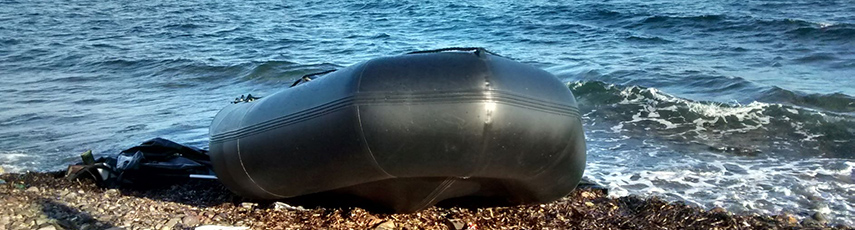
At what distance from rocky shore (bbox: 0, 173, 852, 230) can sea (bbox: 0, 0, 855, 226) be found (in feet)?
2.14

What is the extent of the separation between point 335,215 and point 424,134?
1.14m

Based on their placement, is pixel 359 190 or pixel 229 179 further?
pixel 229 179

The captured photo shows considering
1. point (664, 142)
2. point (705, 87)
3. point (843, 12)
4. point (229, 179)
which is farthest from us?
point (843, 12)

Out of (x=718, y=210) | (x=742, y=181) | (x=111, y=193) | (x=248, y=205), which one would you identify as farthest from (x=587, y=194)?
(x=111, y=193)

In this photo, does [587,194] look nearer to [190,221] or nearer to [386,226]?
[386,226]

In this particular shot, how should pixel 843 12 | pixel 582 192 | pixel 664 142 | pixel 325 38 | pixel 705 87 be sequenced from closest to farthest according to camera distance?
pixel 582 192 < pixel 664 142 < pixel 705 87 < pixel 843 12 < pixel 325 38

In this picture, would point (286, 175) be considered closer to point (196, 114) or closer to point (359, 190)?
point (359, 190)

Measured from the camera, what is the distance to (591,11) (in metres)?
19.2

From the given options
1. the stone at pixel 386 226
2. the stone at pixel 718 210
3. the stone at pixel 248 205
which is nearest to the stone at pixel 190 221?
the stone at pixel 248 205

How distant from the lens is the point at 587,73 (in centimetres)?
1167

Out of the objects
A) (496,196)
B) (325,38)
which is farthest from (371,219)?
(325,38)

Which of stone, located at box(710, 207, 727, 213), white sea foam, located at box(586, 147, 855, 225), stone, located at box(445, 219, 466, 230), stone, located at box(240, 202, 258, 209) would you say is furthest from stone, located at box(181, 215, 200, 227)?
stone, located at box(710, 207, 727, 213)

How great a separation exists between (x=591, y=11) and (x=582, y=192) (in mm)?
14450

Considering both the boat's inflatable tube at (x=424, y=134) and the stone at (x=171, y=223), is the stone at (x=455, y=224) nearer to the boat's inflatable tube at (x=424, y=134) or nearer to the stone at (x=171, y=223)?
the boat's inflatable tube at (x=424, y=134)
